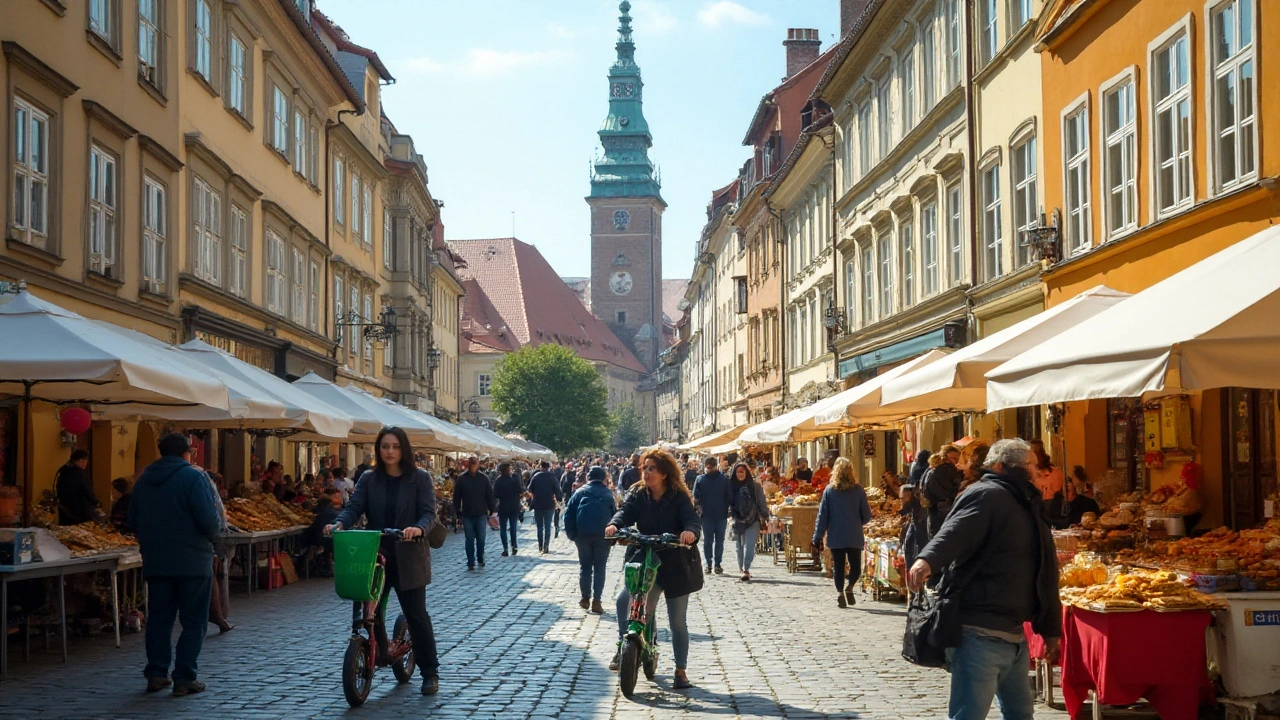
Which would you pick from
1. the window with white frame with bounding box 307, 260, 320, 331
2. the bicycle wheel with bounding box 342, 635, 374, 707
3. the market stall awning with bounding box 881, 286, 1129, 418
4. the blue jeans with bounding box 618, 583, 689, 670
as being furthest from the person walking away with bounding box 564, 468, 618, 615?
the window with white frame with bounding box 307, 260, 320, 331

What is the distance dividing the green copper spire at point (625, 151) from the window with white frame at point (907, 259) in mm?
107641

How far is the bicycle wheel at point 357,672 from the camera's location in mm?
9727

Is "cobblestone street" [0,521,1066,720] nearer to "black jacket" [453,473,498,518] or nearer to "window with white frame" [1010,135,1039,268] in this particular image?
"window with white frame" [1010,135,1039,268]

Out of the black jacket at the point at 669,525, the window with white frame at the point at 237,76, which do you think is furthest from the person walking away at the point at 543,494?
the black jacket at the point at 669,525

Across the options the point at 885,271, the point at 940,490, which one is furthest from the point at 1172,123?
the point at 885,271

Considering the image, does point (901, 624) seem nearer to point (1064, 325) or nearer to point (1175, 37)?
point (1064, 325)

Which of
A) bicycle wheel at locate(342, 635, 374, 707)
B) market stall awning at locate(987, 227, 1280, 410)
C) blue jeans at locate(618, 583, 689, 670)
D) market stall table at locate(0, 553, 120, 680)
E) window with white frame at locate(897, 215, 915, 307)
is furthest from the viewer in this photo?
window with white frame at locate(897, 215, 915, 307)

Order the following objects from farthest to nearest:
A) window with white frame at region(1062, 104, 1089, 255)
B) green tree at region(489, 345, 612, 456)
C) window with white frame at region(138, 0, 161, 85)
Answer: green tree at region(489, 345, 612, 456) → window with white frame at region(138, 0, 161, 85) → window with white frame at region(1062, 104, 1089, 255)

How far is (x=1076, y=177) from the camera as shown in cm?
1920

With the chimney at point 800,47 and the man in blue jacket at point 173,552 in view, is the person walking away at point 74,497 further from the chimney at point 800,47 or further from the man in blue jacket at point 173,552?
the chimney at point 800,47

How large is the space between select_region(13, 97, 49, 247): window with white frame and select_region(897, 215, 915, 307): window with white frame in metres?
16.9

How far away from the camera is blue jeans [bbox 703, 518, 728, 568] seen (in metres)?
23.6

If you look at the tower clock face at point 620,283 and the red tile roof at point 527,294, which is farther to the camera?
the tower clock face at point 620,283

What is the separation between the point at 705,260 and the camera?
82.4 meters
